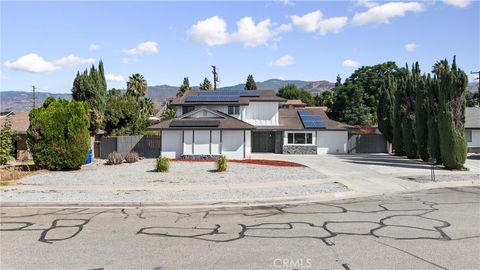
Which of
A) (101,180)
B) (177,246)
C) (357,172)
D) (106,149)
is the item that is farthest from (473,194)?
(106,149)

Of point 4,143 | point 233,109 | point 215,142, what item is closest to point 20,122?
point 4,143

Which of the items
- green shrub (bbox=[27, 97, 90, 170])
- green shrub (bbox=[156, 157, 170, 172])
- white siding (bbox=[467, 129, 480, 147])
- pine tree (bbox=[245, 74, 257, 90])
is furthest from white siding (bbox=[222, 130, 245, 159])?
pine tree (bbox=[245, 74, 257, 90])

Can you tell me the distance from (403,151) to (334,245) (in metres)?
29.3

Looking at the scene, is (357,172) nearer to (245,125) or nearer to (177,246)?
(245,125)

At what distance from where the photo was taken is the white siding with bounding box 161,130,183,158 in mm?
31812

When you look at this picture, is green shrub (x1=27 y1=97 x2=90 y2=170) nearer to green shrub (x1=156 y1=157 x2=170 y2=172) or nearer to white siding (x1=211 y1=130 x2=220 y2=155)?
green shrub (x1=156 y1=157 x2=170 y2=172)

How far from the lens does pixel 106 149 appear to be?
33.6m

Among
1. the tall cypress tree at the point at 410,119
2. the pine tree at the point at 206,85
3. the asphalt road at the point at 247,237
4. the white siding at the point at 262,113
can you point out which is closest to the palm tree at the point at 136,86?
the pine tree at the point at 206,85

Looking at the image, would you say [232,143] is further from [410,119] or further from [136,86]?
[136,86]

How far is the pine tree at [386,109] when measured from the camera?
37.7 m

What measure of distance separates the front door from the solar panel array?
3470 millimetres

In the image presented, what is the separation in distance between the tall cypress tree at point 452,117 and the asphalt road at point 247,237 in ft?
42.6

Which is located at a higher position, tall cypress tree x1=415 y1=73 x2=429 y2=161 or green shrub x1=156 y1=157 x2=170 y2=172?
tall cypress tree x1=415 y1=73 x2=429 y2=161

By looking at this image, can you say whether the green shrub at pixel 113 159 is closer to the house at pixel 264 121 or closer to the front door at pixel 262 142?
the house at pixel 264 121
